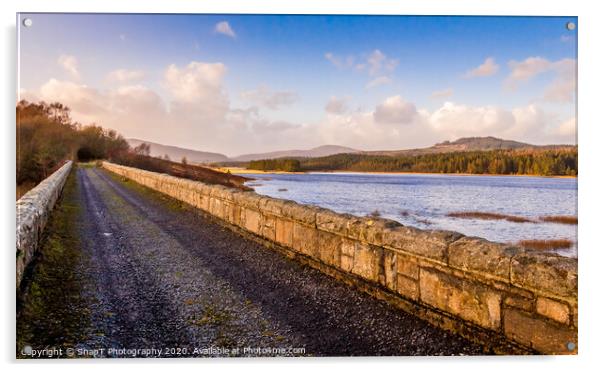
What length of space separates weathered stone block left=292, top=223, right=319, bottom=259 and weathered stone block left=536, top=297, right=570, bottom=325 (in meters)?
2.05

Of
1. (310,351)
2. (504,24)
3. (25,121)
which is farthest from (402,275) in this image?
(25,121)

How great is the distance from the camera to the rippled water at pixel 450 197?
11.1 ft

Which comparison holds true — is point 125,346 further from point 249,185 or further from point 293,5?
point 249,185

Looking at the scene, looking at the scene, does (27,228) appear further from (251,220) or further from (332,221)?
(332,221)

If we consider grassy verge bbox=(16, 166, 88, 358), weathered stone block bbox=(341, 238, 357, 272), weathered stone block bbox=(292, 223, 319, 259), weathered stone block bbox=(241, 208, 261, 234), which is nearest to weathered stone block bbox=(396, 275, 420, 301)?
weathered stone block bbox=(341, 238, 357, 272)

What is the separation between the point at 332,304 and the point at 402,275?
2.02ft

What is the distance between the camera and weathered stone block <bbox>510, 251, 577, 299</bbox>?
79.8 inches

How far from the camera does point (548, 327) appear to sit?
2135 millimetres

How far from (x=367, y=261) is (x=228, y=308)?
1193 millimetres

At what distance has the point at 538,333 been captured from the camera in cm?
217

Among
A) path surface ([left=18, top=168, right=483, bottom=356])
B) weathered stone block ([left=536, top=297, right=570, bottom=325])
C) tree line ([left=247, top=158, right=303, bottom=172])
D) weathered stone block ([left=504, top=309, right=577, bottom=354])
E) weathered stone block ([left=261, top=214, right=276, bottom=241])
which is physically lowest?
path surface ([left=18, top=168, right=483, bottom=356])

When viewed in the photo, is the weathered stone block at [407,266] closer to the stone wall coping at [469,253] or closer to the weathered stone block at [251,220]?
the stone wall coping at [469,253]

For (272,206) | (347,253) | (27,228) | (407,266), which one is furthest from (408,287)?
(27,228)

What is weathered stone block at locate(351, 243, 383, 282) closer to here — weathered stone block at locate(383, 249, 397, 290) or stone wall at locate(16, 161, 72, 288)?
weathered stone block at locate(383, 249, 397, 290)
